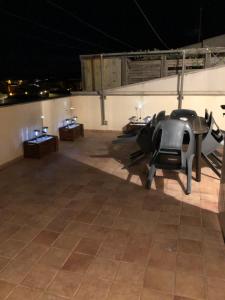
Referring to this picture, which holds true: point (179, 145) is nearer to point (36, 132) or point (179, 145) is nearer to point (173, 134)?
point (173, 134)

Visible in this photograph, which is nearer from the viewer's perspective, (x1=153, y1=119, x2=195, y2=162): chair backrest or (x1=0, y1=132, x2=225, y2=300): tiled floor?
(x1=0, y1=132, x2=225, y2=300): tiled floor

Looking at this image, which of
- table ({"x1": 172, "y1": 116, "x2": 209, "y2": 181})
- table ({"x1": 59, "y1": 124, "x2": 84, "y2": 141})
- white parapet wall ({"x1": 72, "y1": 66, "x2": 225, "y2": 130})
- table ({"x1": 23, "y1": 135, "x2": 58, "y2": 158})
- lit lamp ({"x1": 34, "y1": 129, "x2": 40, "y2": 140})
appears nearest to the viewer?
Answer: table ({"x1": 172, "y1": 116, "x2": 209, "y2": 181})

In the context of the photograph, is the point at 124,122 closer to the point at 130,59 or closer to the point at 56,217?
the point at 130,59

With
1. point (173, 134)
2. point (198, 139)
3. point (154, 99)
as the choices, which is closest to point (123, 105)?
point (154, 99)

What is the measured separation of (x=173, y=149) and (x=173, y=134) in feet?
0.78

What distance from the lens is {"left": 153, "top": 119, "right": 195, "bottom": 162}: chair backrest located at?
377 cm

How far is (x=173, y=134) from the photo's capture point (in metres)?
3.86

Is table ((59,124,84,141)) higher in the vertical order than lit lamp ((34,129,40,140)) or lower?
lower

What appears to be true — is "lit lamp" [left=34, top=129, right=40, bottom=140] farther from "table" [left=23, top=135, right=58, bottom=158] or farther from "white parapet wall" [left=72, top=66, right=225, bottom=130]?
"white parapet wall" [left=72, top=66, right=225, bottom=130]

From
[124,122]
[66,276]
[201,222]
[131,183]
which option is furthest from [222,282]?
[124,122]

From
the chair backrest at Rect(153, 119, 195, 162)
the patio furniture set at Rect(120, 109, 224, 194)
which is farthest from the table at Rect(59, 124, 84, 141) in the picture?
the chair backrest at Rect(153, 119, 195, 162)

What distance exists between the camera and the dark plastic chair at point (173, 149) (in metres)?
3.74

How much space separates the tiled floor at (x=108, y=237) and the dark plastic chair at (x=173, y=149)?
14.6 inches

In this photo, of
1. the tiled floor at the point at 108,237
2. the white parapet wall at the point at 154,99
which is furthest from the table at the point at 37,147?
the white parapet wall at the point at 154,99
